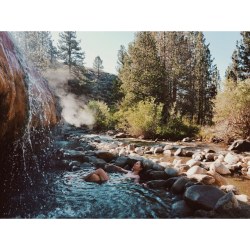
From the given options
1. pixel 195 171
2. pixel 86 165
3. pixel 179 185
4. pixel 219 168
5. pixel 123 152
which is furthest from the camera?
pixel 123 152

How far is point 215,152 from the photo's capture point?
5734 millimetres

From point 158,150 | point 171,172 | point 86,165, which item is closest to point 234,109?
point 158,150

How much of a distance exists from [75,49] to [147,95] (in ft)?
5.32

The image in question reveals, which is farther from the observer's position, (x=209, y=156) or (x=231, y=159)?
(x=209, y=156)

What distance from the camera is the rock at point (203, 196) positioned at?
356cm

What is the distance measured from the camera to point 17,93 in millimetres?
3820

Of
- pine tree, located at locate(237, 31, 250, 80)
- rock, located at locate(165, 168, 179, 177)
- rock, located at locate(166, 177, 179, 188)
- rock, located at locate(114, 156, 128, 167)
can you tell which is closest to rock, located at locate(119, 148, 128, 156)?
rock, located at locate(114, 156, 128, 167)

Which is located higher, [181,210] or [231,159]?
[231,159]

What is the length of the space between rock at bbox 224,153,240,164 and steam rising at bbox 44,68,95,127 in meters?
2.40

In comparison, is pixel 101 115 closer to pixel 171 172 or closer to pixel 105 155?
pixel 105 155

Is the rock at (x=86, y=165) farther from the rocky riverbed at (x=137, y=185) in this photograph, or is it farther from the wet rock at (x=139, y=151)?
the wet rock at (x=139, y=151)

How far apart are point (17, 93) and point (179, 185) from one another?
2321 millimetres
